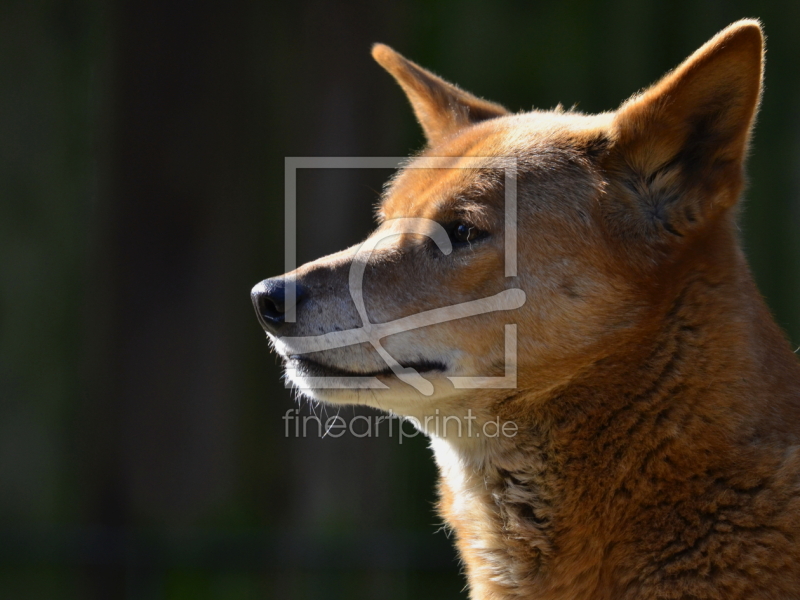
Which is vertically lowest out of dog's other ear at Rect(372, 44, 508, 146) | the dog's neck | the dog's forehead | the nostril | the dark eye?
the dog's neck

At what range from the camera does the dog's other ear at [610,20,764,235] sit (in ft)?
7.32

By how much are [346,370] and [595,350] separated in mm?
776

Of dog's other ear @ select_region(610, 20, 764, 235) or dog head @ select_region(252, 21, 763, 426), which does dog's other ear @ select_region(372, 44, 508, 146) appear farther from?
dog's other ear @ select_region(610, 20, 764, 235)

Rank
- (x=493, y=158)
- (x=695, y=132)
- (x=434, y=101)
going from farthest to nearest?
1. (x=434, y=101)
2. (x=493, y=158)
3. (x=695, y=132)

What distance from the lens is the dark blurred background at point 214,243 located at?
4.78 meters

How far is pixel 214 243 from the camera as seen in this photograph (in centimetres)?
488

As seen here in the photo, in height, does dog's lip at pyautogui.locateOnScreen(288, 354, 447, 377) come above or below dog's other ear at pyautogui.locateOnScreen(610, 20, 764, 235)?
below

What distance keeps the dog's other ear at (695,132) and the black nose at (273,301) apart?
1.14 meters

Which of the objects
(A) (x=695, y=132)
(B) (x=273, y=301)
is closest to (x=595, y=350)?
(A) (x=695, y=132)

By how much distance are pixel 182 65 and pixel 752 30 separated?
11.9 feet

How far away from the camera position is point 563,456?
93.3 inches

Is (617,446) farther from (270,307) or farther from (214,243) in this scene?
(214,243)

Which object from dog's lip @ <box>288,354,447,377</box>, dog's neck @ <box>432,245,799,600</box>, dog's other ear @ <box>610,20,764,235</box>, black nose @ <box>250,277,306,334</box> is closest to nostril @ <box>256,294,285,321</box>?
black nose @ <box>250,277,306,334</box>

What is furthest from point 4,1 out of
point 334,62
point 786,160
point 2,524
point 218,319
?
point 786,160
